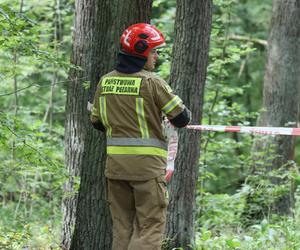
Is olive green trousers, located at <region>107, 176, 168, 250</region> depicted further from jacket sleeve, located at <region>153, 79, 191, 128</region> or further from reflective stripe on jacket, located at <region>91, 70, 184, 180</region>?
jacket sleeve, located at <region>153, 79, 191, 128</region>

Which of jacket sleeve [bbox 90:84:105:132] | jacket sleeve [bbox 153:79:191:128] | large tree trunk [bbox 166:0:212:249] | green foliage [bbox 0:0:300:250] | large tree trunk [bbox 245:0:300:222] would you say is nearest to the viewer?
jacket sleeve [bbox 153:79:191:128]

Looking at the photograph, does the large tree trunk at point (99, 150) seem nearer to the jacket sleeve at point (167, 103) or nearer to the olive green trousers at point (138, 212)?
the olive green trousers at point (138, 212)

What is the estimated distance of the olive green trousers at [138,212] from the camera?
4.89 metres

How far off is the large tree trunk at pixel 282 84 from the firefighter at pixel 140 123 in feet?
19.2

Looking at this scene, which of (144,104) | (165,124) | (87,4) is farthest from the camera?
(87,4)

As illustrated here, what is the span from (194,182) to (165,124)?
A: 1802 millimetres

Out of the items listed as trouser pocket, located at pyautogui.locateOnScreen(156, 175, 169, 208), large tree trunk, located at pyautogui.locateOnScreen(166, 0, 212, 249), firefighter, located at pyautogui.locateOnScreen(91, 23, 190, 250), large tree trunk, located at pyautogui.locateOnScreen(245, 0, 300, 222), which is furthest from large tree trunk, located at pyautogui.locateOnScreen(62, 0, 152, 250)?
large tree trunk, located at pyautogui.locateOnScreen(245, 0, 300, 222)

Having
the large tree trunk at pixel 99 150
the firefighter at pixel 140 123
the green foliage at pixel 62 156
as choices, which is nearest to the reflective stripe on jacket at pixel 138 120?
the firefighter at pixel 140 123

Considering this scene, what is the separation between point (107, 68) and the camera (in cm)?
548

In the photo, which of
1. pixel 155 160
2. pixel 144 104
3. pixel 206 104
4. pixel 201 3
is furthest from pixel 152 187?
pixel 206 104

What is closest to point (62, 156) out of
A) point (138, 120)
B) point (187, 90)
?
point (187, 90)

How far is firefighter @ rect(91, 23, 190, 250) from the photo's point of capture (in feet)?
15.8

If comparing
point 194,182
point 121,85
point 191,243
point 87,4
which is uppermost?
point 87,4

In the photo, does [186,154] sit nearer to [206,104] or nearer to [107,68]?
[107,68]
